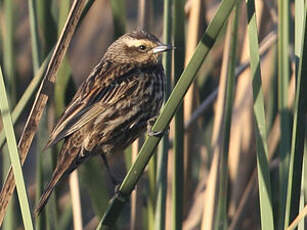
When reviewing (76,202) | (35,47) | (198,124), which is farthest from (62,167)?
(198,124)

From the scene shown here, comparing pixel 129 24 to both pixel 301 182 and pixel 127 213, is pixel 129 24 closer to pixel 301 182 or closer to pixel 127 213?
pixel 127 213

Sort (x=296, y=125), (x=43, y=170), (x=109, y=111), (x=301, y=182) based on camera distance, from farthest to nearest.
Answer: (x=109, y=111) → (x=43, y=170) → (x=301, y=182) → (x=296, y=125)

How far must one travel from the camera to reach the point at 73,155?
8.78 ft

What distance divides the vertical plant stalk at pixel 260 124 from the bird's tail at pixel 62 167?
789mm

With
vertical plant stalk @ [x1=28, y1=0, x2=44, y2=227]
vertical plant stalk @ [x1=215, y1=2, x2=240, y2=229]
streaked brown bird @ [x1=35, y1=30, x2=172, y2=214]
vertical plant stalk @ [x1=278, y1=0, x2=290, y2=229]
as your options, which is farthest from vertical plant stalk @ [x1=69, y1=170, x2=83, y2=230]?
vertical plant stalk @ [x1=278, y1=0, x2=290, y2=229]

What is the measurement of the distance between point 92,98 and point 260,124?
99 cm

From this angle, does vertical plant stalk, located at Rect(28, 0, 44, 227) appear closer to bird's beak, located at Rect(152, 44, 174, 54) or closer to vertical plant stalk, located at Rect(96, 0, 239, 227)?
bird's beak, located at Rect(152, 44, 174, 54)

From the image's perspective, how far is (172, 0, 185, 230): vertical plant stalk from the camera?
7.86ft

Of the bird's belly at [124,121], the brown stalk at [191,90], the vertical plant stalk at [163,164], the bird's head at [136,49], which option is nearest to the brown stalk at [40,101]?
the vertical plant stalk at [163,164]

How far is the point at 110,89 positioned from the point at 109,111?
3.8 inches

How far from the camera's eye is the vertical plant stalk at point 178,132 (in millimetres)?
2395

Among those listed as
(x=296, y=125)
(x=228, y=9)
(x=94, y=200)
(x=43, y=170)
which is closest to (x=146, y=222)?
(x=94, y=200)

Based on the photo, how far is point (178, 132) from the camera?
8.08 feet

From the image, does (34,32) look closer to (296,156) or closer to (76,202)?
(76,202)
